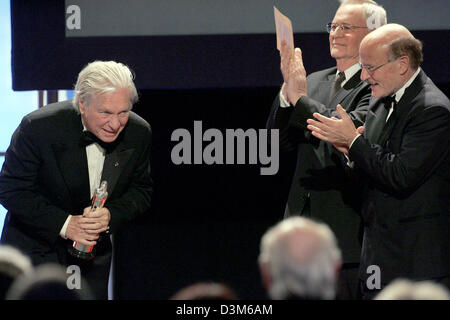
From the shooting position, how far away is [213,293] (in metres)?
2.03

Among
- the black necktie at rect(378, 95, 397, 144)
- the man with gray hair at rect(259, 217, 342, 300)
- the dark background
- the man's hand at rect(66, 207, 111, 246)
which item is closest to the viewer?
the man with gray hair at rect(259, 217, 342, 300)

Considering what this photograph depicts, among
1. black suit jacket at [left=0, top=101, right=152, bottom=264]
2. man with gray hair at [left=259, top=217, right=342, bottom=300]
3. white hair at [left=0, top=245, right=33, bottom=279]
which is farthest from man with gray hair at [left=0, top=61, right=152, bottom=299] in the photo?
man with gray hair at [left=259, top=217, right=342, bottom=300]

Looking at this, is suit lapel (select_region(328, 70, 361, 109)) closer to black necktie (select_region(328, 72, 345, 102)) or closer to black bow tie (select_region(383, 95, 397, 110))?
black necktie (select_region(328, 72, 345, 102))

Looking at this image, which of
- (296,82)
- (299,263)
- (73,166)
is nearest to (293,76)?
(296,82)

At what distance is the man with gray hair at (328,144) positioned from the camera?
3.71 metres

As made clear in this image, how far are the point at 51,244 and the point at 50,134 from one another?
470 mm

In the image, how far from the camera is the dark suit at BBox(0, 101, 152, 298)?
3621 mm

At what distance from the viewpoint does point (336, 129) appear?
3.44 metres

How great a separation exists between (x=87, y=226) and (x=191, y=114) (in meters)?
1.31

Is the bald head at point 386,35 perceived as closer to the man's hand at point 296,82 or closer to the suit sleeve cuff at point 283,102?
the man's hand at point 296,82

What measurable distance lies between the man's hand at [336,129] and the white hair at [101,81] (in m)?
0.78

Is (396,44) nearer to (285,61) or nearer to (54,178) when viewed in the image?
(285,61)

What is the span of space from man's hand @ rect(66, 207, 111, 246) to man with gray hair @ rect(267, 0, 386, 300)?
0.81m

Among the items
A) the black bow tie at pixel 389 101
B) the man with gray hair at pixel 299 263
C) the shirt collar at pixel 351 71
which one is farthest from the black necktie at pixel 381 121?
the man with gray hair at pixel 299 263
